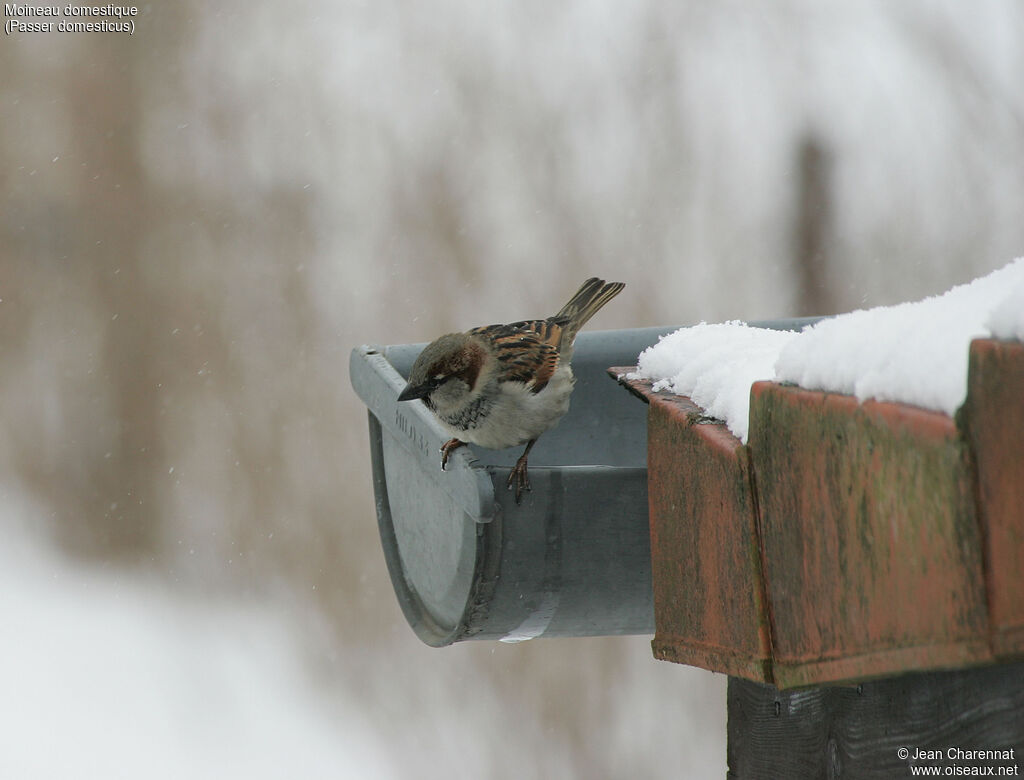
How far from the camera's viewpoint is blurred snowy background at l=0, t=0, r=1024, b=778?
3.90 m

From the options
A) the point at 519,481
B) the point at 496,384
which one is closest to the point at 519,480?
the point at 519,481

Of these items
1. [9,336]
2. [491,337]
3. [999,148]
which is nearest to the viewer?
[491,337]

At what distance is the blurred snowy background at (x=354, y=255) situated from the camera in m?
3.90

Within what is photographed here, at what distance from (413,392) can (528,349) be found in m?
0.48

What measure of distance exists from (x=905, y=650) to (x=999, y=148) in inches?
134

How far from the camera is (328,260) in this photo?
4.19m

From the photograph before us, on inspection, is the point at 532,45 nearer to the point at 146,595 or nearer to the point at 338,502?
the point at 338,502

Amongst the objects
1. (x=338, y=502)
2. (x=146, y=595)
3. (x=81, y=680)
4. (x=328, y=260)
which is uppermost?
(x=328, y=260)

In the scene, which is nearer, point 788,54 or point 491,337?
point 491,337

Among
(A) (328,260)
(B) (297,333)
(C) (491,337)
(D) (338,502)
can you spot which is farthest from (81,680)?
(C) (491,337)

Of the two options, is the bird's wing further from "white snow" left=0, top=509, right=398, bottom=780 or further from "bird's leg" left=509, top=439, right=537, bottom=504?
"white snow" left=0, top=509, right=398, bottom=780

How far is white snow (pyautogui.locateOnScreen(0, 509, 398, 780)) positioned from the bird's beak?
8.04 ft

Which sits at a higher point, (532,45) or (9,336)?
(532,45)

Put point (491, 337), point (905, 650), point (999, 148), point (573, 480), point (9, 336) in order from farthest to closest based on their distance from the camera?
point (9, 336)
point (999, 148)
point (491, 337)
point (573, 480)
point (905, 650)
